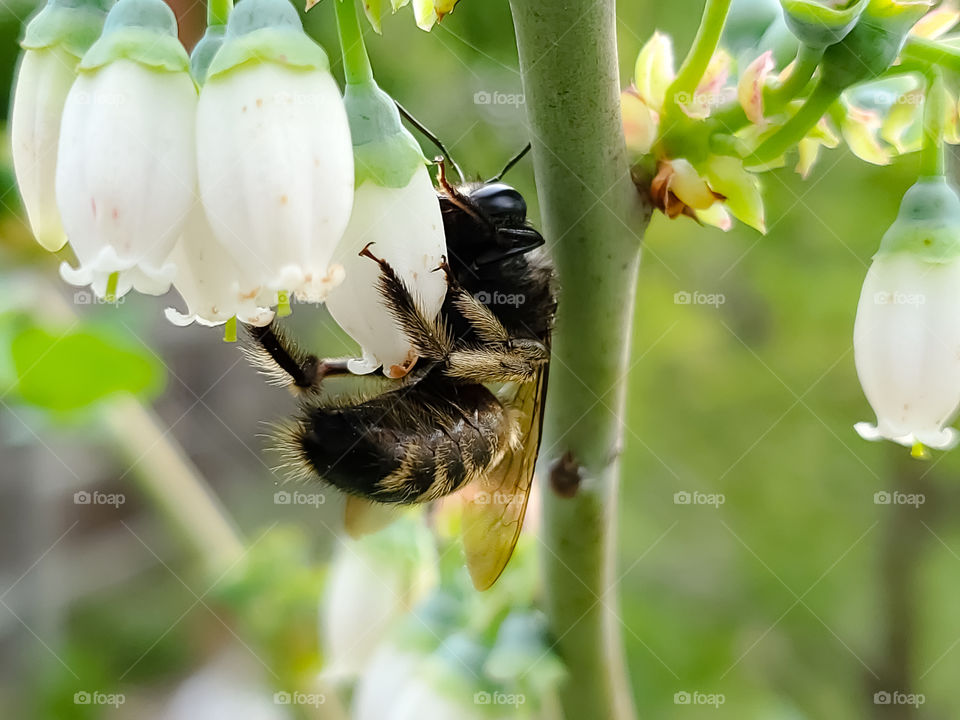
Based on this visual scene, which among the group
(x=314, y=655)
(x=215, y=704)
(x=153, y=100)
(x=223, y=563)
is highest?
(x=153, y=100)

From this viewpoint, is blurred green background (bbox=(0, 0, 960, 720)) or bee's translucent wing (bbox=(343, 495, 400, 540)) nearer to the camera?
bee's translucent wing (bbox=(343, 495, 400, 540))

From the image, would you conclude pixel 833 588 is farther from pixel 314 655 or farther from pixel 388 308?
pixel 388 308

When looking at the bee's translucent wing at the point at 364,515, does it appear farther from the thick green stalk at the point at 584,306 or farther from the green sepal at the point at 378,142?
the green sepal at the point at 378,142

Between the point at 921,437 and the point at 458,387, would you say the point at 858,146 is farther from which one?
the point at 458,387

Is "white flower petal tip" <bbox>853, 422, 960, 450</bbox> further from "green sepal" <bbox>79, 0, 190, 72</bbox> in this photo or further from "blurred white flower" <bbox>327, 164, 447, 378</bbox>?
"green sepal" <bbox>79, 0, 190, 72</bbox>

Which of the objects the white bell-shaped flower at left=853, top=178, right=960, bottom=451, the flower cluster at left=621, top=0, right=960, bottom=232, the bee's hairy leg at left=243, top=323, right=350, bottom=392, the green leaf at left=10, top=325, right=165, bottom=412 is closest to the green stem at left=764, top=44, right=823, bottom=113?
the flower cluster at left=621, top=0, right=960, bottom=232

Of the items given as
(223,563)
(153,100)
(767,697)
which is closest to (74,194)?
(153,100)

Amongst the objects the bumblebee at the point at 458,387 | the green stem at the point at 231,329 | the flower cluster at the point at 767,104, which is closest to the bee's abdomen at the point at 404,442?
the bumblebee at the point at 458,387
